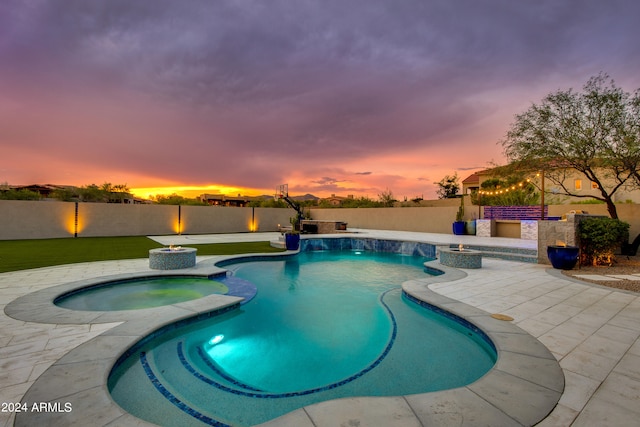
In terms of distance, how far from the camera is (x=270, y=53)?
1141cm

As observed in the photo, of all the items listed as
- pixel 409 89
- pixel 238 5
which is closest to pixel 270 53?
pixel 238 5

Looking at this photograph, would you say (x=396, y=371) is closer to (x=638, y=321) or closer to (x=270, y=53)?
(x=638, y=321)

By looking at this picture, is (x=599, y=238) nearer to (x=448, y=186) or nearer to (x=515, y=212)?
(x=515, y=212)

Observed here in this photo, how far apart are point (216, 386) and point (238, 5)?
12.0m

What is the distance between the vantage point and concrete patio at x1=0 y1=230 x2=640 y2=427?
5.65 ft

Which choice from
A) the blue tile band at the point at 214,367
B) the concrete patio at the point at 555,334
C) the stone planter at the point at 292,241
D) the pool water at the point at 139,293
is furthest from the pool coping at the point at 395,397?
the stone planter at the point at 292,241

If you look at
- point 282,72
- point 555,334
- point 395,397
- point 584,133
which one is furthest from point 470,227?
point 395,397

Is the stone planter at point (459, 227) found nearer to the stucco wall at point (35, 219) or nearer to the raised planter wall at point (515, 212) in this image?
the raised planter wall at point (515, 212)

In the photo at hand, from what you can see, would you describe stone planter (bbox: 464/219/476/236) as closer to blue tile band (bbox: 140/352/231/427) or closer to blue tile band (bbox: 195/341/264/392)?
blue tile band (bbox: 195/341/264/392)

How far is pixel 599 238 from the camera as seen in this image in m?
6.41

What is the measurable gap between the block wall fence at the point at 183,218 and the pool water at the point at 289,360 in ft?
33.6

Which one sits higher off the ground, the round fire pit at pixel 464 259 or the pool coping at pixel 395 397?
the round fire pit at pixel 464 259

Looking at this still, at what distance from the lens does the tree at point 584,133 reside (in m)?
7.81

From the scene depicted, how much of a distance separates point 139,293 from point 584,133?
486 inches
